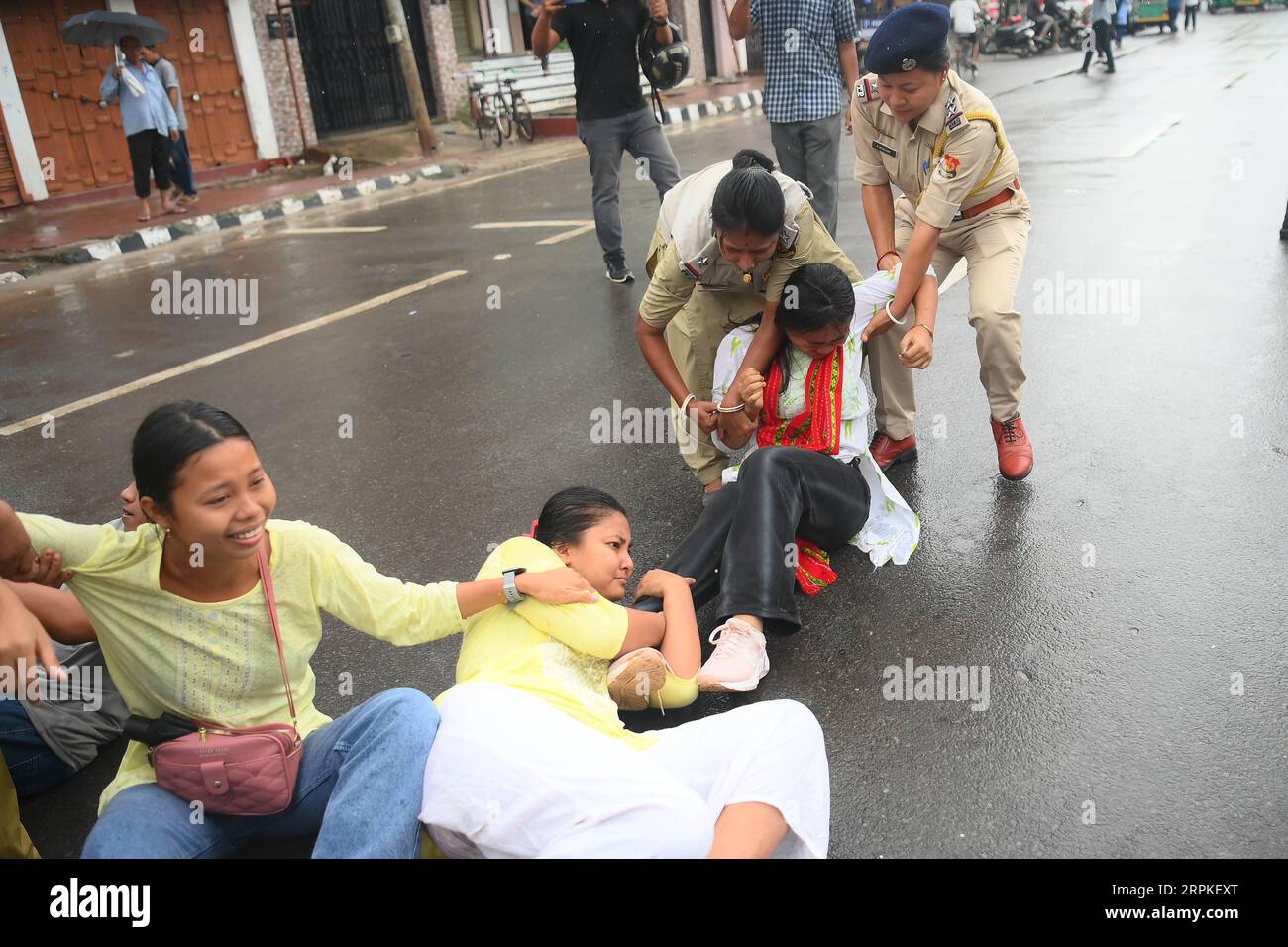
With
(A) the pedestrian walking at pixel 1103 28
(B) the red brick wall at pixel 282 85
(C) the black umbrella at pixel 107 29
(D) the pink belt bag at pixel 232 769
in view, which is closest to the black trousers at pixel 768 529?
(D) the pink belt bag at pixel 232 769

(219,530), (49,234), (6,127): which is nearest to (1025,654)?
(219,530)

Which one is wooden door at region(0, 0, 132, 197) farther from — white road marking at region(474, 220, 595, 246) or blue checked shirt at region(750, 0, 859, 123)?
blue checked shirt at region(750, 0, 859, 123)

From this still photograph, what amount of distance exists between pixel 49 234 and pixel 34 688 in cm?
1097

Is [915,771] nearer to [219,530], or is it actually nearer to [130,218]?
[219,530]

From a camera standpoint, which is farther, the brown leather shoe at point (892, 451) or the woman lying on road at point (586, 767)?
the brown leather shoe at point (892, 451)

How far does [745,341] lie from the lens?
12.6ft

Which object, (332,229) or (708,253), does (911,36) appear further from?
(332,229)

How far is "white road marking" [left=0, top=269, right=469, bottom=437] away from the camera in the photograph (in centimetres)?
585

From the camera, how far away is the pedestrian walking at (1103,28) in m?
19.6

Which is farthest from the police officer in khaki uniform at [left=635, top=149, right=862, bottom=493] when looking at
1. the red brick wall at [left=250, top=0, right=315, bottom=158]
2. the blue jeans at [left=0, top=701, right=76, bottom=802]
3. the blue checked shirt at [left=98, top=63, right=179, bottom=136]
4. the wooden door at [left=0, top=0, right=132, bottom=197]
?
the red brick wall at [left=250, top=0, right=315, bottom=158]

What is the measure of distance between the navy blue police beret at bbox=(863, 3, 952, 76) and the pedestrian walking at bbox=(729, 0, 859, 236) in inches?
111

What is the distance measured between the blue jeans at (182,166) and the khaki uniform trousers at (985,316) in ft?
34.2

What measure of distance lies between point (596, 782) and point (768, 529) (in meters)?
1.26

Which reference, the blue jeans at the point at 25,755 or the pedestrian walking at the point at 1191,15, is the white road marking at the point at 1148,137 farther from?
the pedestrian walking at the point at 1191,15
